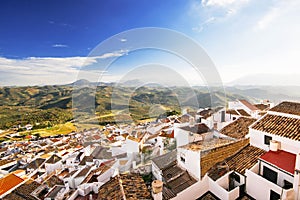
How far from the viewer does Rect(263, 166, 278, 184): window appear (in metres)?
4.44

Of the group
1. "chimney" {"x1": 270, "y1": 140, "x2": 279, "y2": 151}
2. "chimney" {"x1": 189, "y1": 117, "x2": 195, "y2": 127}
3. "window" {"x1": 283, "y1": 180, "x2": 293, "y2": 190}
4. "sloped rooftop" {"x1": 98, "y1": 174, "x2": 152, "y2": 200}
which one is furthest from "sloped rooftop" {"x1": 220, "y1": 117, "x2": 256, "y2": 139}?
"sloped rooftop" {"x1": 98, "y1": 174, "x2": 152, "y2": 200}

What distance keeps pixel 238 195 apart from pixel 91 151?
952 centimetres

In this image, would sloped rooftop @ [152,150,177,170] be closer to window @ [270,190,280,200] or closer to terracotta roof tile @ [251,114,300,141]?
terracotta roof tile @ [251,114,300,141]

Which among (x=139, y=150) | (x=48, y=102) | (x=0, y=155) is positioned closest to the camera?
(x=139, y=150)

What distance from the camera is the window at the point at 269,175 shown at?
14.6 feet

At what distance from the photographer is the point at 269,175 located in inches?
180

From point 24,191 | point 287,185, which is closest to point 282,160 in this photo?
point 287,185

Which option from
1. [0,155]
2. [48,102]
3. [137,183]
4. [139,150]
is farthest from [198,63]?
[48,102]

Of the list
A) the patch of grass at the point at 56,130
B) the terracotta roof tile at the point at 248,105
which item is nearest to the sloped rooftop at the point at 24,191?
the terracotta roof tile at the point at 248,105

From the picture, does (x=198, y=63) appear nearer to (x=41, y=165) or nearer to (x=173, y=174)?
(x=173, y=174)

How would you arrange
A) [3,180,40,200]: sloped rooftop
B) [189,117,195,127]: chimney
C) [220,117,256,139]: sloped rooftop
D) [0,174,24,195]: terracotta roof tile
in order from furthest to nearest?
1. [189,117,195,127]: chimney
2. [0,174,24,195]: terracotta roof tile
3. [3,180,40,200]: sloped rooftop
4. [220,117,256,139]: sloped rooftop

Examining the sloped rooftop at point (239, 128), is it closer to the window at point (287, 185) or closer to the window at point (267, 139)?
the window at point (267, 139)

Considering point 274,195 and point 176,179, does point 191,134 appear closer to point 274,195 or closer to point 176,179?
point 176,179

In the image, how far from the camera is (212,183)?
502cm
